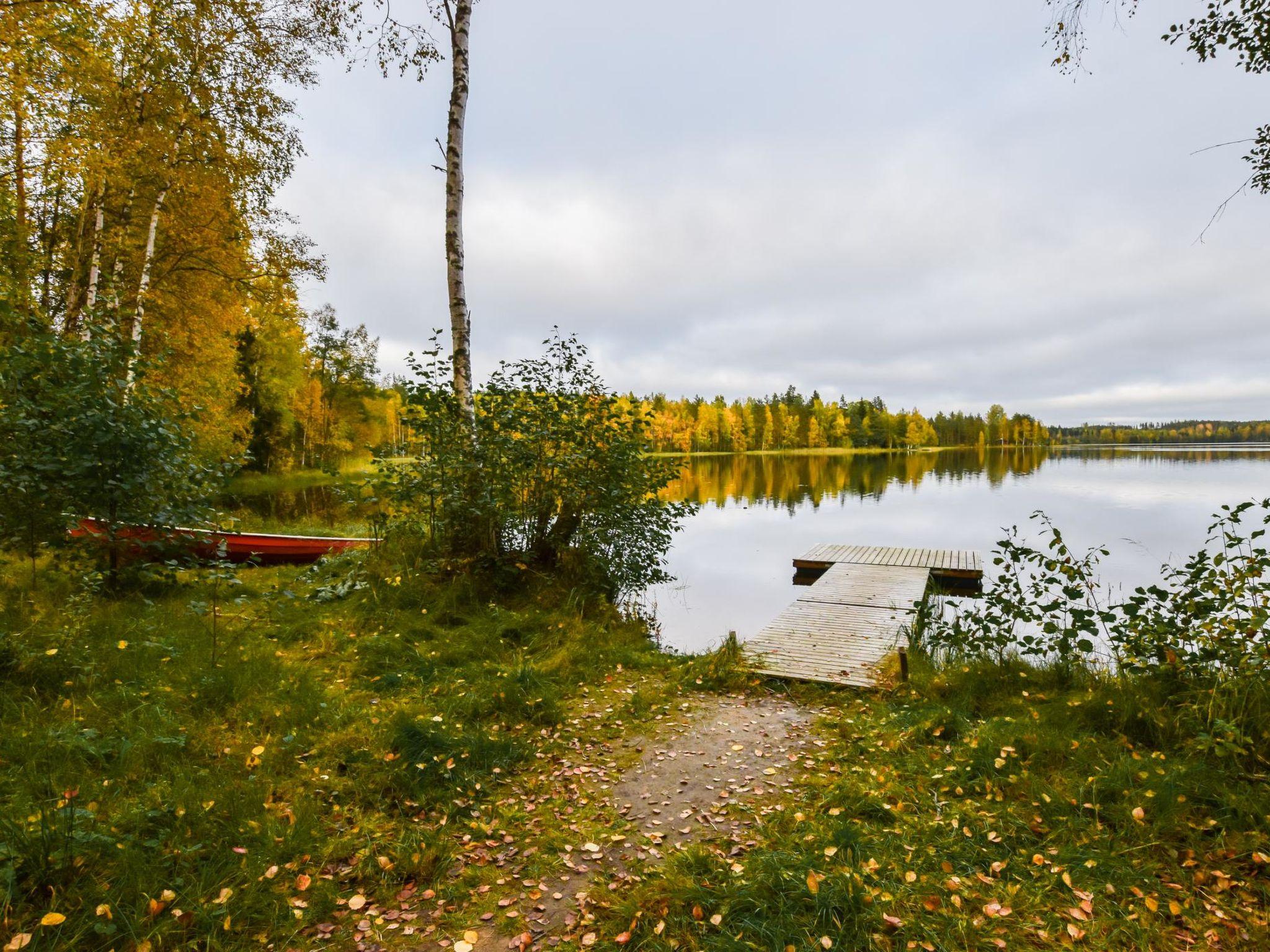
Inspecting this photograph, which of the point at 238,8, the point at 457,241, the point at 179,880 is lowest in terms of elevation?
the point at 179,880

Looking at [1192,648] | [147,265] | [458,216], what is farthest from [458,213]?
[1192,648]

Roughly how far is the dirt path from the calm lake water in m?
2.92

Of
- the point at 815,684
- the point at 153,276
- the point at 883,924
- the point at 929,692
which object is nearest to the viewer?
the point at 883,924

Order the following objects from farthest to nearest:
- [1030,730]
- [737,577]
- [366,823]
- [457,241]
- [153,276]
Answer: [737,577], [153,276], [457,241], [1030,730], [366,823]

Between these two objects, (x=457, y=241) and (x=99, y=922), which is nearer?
(x=99, y=922)

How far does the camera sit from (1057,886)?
2.50 m

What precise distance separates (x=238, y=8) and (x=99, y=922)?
13658 mm

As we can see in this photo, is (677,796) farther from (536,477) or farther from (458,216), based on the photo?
(458,216)

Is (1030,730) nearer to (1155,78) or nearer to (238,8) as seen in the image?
(1155,78)

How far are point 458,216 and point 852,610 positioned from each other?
25.3ft

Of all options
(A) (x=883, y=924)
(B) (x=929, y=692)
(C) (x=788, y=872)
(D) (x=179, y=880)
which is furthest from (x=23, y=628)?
(B) (x=929, y=692)

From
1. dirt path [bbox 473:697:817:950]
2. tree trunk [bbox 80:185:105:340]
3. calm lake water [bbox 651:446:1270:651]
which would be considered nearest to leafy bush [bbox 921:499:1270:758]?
dirt path [bbox 473:697:817:950]

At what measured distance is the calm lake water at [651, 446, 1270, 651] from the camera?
36.8 ft

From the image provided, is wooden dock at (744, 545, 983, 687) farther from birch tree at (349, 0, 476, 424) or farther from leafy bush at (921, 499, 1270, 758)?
birch tree at (349, 0, 476, 424)
